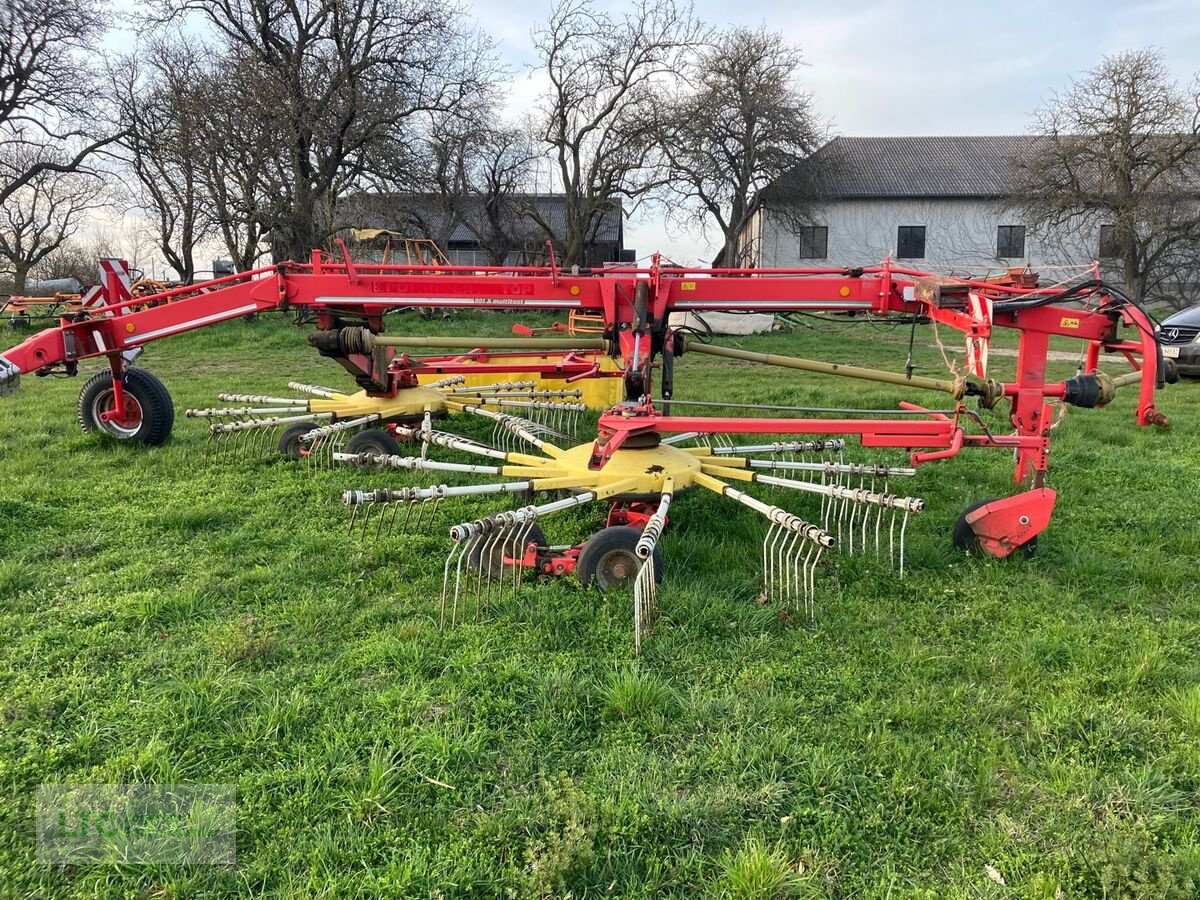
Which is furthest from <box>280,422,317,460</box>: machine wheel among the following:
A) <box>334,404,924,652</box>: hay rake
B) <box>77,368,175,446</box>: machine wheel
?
A: <box>334,404,924,652</box>: hay rake

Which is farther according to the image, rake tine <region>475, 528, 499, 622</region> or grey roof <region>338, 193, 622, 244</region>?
grey roof <region>338, 193, 622, 244</region>

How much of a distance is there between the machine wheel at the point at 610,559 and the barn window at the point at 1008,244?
37915 mm

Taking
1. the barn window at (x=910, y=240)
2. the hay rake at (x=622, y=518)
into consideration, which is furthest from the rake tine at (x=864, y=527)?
the barn window at (x=910, y=240)

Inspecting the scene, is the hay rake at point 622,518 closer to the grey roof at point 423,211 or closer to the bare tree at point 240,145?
the bare tree at point 240,145

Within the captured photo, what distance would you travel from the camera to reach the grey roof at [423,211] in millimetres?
23031

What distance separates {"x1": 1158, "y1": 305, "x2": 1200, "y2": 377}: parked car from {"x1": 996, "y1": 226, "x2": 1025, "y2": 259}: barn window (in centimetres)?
2646

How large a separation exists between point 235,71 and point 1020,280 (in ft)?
67.4

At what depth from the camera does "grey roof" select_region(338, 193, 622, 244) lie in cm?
2303

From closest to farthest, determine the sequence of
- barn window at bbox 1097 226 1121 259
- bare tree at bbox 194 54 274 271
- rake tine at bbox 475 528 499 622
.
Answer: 1. rake tine at bbox 475 528 499 622
2. bare tree at bbox 194 54 274 271
3. barn window at bbox 1097 226 1121 259

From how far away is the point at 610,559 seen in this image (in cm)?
376

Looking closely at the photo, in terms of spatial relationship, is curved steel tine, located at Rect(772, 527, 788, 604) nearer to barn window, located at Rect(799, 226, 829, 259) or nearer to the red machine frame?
the red machine frame

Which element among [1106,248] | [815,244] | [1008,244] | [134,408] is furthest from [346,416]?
[1008,244]

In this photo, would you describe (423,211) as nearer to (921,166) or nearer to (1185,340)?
(921,166)

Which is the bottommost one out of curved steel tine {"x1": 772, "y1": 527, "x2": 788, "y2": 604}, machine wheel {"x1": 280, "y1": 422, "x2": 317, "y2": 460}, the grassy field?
the grassy field
